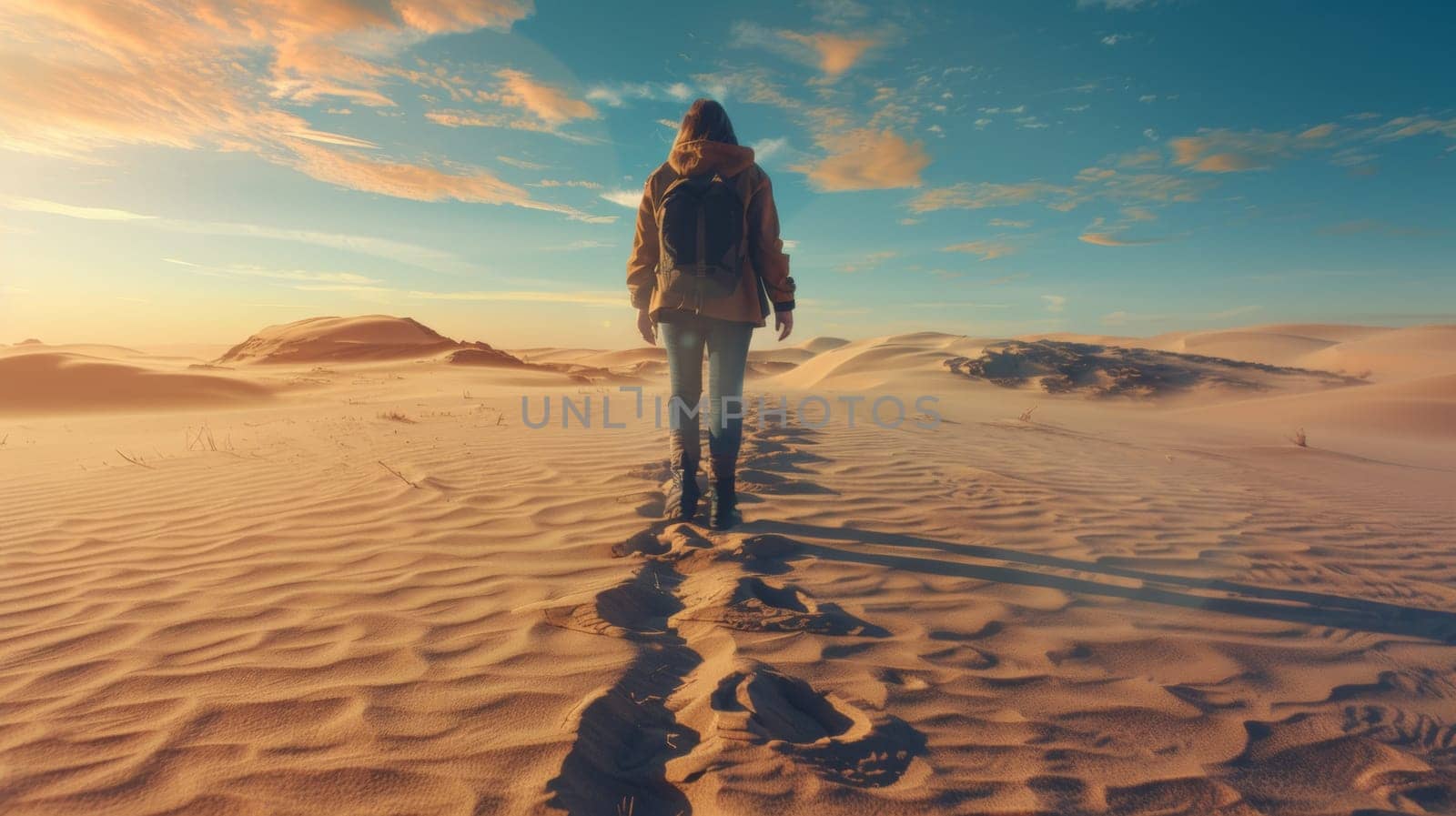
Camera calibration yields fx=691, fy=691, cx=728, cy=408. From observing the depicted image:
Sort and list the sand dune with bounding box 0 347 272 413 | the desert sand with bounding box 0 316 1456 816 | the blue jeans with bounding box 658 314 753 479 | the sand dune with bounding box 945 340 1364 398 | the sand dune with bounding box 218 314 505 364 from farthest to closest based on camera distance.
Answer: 1. the sand dune with bounding box 218 314 505 364
2. the sand dune with bounding box 945 340 1364 398
3. the sand dune with bounding box 0 347 272 413
4. the blue jeans with bounding box 658 314 753 479
5. the desert sand with bounding box 0 316 1456 816

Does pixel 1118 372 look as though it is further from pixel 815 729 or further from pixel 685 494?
pixel 815 729

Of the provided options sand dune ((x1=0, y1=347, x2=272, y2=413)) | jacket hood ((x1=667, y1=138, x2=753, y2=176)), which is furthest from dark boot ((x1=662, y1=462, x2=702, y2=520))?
sand dune ((x1=0, y1=347, x2=272, y2=413))

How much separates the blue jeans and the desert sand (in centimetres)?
49

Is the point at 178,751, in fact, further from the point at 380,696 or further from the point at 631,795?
the point at 631,795

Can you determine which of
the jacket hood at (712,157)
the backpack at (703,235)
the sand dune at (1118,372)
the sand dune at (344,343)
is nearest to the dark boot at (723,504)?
the backpack at (703,235)

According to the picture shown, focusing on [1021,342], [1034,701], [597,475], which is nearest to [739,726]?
[1034,701]

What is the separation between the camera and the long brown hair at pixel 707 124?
11.1 ft

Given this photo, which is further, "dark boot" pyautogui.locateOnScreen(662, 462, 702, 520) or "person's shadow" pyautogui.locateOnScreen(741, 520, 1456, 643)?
"dark boot" pyautogui.locateOnScreen(662, 462, 702, 520)

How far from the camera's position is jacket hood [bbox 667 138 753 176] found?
3.32m

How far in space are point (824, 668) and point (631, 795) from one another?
0.78 m

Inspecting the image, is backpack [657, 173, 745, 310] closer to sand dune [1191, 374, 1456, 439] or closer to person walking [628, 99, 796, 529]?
person walking [628, 99, 796, 529]

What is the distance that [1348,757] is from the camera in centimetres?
178

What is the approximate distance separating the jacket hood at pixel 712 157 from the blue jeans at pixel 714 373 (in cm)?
72

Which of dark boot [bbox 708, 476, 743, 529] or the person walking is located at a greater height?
the person walking
